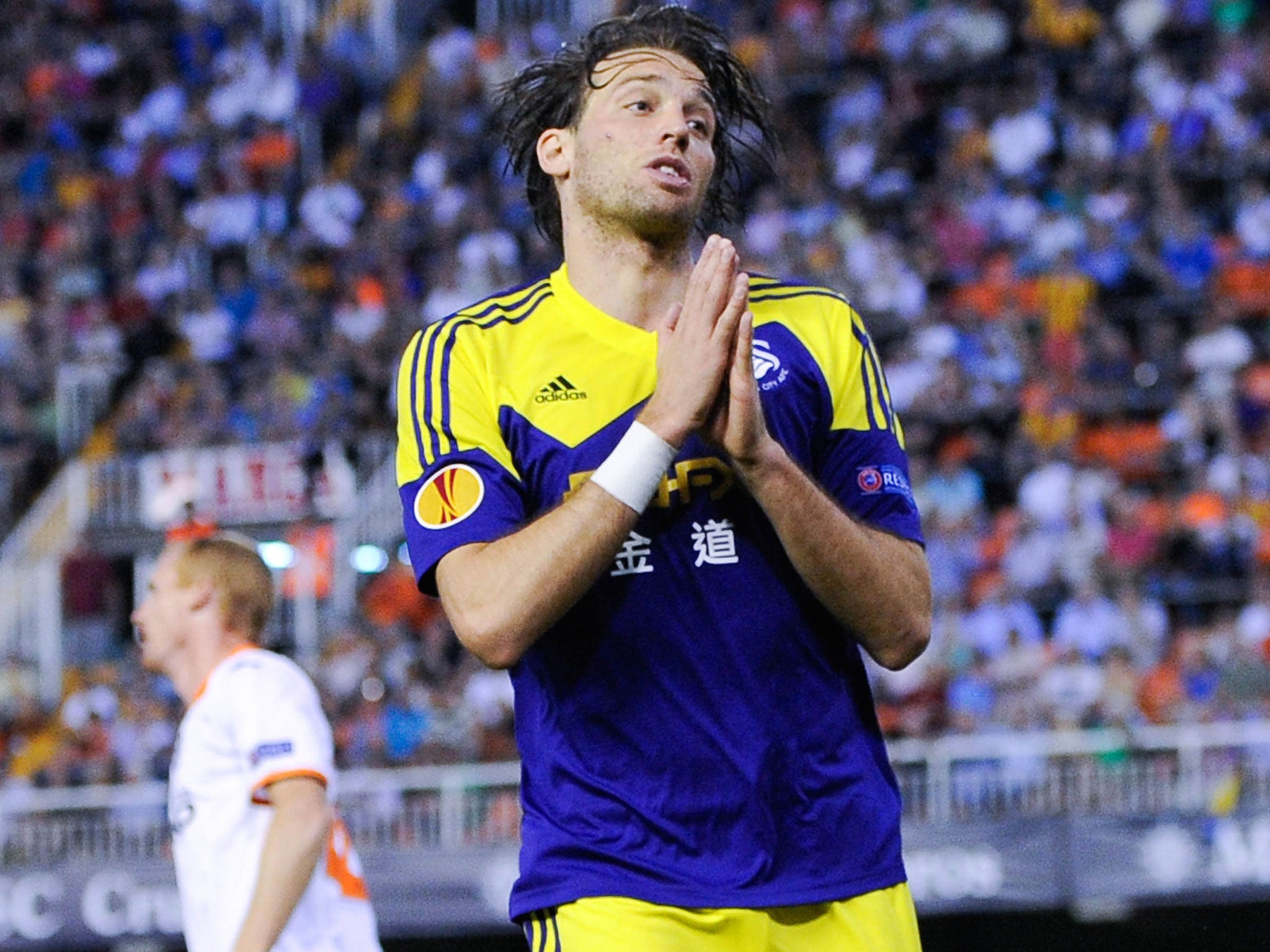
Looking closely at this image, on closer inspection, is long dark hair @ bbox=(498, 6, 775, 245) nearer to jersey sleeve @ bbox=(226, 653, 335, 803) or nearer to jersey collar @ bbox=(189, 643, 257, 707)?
jersey sleeve @ bbox=(226, 653, 335, 803)

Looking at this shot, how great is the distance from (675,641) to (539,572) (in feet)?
0.98

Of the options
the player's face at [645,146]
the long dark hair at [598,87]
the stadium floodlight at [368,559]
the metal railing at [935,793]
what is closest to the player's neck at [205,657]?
the long dark hair at [598,87]

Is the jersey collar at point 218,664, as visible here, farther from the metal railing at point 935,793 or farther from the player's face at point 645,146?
the metal railing at point 935,793

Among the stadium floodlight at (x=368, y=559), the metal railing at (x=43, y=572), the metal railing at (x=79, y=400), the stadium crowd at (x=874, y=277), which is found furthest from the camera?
the metal railing at (x=79, y=400)

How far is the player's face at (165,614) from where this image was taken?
5.39m

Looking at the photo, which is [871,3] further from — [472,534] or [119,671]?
[472,534]

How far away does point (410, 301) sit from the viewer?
18.9 meters

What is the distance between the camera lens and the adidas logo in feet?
11.4

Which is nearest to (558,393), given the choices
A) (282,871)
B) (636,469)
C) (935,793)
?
(636,469)

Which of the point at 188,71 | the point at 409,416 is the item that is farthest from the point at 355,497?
the point at 409,416

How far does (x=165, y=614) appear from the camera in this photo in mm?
5406

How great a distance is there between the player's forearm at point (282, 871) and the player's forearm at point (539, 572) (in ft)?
5.93

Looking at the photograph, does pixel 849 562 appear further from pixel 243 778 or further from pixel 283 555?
pixel 283 555

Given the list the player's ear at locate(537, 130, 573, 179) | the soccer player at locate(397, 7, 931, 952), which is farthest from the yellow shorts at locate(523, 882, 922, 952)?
the player's ear at locate(537, 130, 573, 179)
